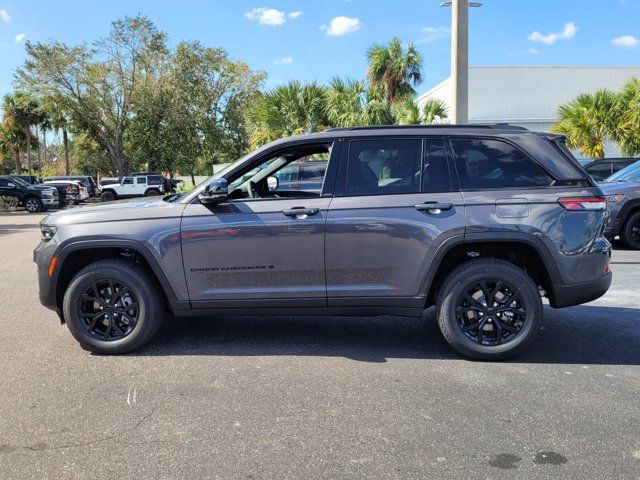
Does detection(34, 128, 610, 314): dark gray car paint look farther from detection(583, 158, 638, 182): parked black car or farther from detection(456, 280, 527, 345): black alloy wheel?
detection(583, 158, 638, 182): parked black car

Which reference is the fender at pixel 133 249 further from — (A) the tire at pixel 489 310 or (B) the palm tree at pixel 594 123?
(B) the palm tree at pixel 594 123

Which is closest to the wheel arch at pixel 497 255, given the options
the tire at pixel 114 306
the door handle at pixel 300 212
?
the door handle at pixel 300 212

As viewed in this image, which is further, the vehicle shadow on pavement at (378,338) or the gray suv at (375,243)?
the vehicle shadow on pavement at (378,338)

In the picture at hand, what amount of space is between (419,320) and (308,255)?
76.6 inches

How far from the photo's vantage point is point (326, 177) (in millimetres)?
4695

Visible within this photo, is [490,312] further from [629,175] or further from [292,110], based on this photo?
[292,110]

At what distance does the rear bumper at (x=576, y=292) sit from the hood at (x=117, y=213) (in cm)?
315

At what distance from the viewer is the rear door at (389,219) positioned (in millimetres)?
4500

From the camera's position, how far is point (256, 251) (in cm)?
460

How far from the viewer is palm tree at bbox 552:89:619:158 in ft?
69.3

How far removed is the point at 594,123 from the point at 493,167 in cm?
1910

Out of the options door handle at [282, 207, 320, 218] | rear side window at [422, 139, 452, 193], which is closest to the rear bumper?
rear side window at [422, 139, 452, 193]

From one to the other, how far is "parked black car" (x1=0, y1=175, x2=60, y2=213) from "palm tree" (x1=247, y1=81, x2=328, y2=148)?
12.1 metres

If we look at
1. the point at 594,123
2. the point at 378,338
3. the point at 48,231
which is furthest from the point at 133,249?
the point at 594,123
